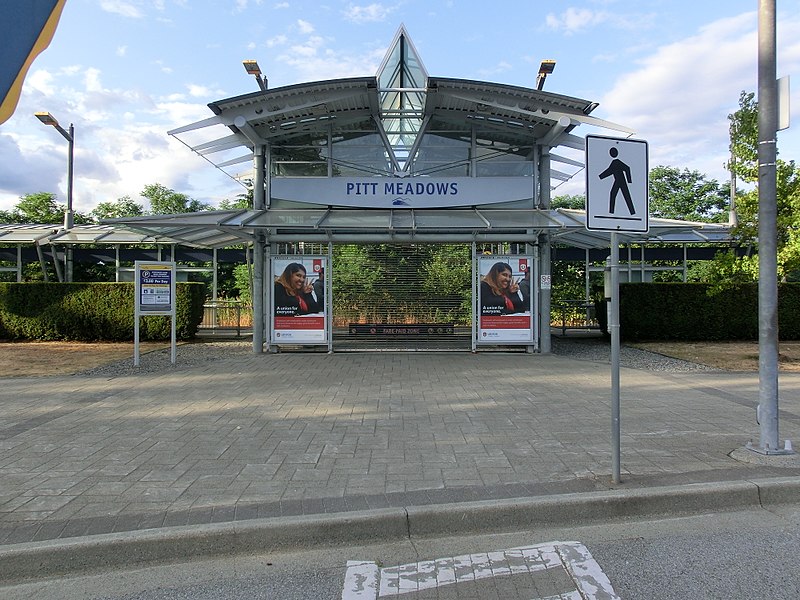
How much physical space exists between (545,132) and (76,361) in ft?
38.2

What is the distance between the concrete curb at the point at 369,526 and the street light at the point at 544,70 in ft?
36.3

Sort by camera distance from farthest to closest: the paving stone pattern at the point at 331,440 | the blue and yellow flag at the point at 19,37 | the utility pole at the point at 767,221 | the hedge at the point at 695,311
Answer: the hedge at the point at 695,311 → the utility pole at the point at 767,221 → the paving stone pattern at the point at 331,440 → the blue and yellow flag at the point at 19,37

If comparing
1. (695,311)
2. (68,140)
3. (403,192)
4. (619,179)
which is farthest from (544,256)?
(68,140)

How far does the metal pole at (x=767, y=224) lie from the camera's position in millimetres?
5572

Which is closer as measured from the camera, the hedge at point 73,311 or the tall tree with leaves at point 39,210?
the hedge at point 73,311

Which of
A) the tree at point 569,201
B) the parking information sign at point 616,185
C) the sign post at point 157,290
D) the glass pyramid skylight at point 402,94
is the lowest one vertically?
the sign post at point 157,290

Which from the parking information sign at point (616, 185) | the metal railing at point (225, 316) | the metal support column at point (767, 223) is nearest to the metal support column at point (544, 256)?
the metal support column at point (767, 223)

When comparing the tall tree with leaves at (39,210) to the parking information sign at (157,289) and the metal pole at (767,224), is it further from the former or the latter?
the metal pole at (767,224)

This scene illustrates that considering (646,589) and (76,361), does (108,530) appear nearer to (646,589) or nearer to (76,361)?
(646,589)

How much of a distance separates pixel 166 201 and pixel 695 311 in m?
40.4

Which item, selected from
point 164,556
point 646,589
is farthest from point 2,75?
point 646,589

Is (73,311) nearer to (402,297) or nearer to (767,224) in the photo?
(402,297)

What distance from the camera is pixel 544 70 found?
1355 cm

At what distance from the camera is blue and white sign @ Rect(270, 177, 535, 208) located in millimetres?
12914
